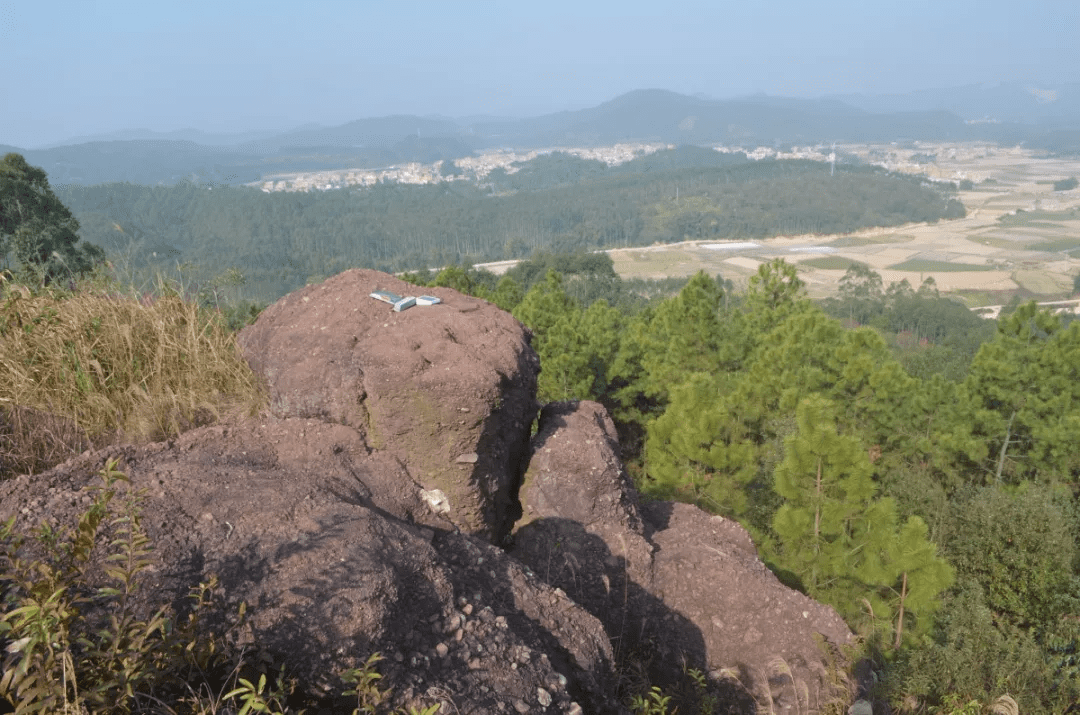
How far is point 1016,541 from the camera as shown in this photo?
29.6ft

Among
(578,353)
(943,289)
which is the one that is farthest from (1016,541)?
(943,289)

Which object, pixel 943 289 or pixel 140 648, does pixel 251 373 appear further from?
pixel 943 289

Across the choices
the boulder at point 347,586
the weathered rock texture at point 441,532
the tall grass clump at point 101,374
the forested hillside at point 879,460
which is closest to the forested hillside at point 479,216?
the forested hillside at point 879,460

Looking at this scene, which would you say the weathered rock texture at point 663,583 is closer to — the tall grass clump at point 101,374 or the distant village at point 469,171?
the tall grass clump at point 101,374

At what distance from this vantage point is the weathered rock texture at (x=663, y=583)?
361cm

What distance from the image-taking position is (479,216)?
11100 centimetres

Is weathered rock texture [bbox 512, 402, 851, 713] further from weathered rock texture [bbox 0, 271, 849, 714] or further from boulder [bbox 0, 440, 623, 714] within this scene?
boulder [bbox 0, 440, 623, 714]

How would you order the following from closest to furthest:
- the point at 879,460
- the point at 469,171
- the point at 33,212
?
the point at 879,460, the point at 33,212, the point at 469,171

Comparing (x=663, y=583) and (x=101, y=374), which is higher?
(x=101, y=374)

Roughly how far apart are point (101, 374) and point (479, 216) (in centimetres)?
10961

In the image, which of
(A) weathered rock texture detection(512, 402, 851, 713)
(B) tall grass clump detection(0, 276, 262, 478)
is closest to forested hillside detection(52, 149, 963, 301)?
(B) tall grass clump detection(0, 276, 262, 478)

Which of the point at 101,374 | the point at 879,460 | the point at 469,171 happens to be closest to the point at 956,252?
the point at 879,460

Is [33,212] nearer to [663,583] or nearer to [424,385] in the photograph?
[424,385]

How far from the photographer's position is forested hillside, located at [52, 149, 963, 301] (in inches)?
3506
